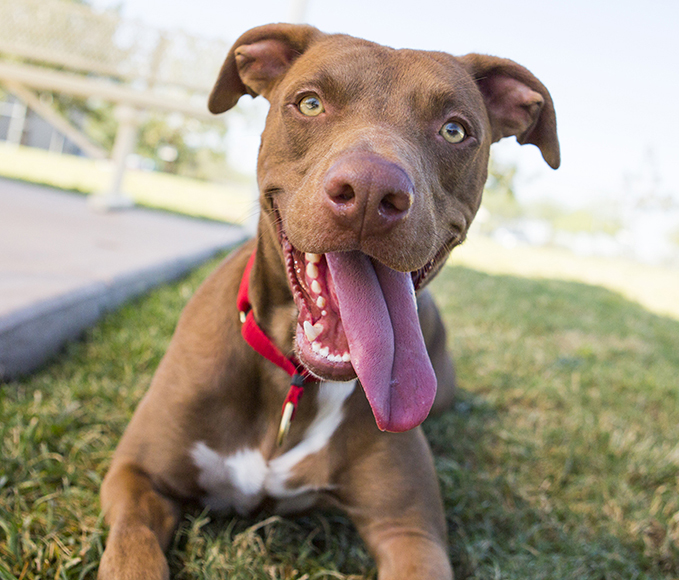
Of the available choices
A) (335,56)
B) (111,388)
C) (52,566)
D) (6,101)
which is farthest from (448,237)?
(6,101)

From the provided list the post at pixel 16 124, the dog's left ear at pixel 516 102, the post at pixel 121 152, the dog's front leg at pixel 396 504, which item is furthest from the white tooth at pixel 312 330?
the post at pixel 16 124

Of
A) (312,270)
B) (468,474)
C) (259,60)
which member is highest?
(259,60)

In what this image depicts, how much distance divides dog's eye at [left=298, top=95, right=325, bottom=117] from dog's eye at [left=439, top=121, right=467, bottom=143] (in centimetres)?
41

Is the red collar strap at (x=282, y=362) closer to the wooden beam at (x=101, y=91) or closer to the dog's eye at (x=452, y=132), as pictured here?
the dog's eye at (x=452, y=132)

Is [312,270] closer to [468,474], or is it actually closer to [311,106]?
[311,106]

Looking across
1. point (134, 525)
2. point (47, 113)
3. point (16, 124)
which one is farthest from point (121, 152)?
point (16, 124)

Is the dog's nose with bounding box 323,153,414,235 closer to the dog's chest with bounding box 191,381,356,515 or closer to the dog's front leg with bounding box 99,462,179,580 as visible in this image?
the dog's chest with bounding box 191,381,356,515

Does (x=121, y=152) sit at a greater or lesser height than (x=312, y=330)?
lesser

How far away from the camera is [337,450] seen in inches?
83.4

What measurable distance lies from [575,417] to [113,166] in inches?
232

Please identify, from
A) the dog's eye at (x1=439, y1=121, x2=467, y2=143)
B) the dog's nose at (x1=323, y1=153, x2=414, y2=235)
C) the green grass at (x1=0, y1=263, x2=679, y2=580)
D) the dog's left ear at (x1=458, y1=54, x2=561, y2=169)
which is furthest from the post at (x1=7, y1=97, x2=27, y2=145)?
the dog's nose at (x1=323, y1=153, x2=414, y2=235)

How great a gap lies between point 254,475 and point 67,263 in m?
2.33

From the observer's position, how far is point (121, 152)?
6988mm

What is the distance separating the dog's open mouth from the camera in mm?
1669
